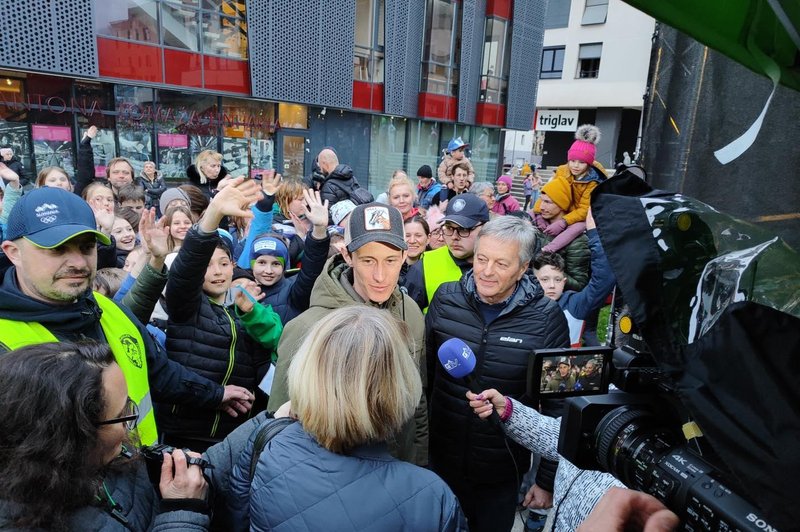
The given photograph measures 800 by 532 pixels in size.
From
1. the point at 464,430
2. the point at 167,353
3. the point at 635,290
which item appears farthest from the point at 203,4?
the point at 635,290

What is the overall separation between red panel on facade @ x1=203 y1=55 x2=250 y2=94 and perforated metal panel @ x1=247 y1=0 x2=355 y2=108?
26cm

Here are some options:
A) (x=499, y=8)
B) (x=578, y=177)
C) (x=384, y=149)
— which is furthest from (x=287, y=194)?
(x=499, y=8)

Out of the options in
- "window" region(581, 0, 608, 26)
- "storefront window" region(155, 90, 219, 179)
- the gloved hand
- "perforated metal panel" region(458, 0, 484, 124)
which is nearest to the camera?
the gloved hand

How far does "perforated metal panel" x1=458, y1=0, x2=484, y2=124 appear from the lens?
58.5 feet

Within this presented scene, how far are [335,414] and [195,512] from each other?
1.60ft

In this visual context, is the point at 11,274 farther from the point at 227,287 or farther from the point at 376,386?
the point at 376,386

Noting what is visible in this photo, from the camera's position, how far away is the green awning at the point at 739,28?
2.54ft

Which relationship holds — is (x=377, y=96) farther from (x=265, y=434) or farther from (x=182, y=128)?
(x=265, y=434)

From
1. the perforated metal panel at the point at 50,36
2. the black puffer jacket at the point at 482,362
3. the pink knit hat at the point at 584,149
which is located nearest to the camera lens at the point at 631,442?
the black puffer jacket at the point at 482,362

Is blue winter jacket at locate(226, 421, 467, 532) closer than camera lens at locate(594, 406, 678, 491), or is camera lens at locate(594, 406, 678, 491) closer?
camera lens at locate(594, 406, 678, 491)

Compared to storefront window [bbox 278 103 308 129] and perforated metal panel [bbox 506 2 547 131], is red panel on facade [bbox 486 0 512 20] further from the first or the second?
storefront window [bbox 278 103 308 129]

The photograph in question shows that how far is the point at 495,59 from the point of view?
19.3 metres

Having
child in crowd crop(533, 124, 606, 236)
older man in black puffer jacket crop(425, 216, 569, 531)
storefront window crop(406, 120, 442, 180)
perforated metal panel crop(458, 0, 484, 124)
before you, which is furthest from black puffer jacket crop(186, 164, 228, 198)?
perforated metal panel crop(458, 0, 484, 124)

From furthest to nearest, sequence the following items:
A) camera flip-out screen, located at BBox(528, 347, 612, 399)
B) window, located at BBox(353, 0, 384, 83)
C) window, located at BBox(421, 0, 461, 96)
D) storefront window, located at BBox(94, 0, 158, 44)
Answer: window, located at BBox(421, 0, 461, 96), window, located at BBox(353, 0, 384, 83), storefront window, located at BBox(94, 0, 158, 44), camera flip-out screen, located at BBox(528, 347, 612, 399)
